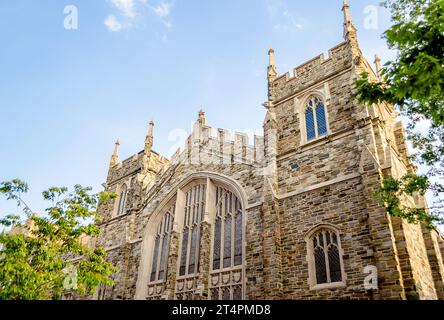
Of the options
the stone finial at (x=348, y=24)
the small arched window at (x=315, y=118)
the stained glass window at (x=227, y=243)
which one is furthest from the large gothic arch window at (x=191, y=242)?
the stone finial at (x=348, y=24)

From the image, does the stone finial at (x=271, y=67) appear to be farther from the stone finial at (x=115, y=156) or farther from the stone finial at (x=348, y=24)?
the stone finial at (x=115, y=156)

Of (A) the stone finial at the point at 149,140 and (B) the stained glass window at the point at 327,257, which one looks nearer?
(B) the stained glass window at the point at 327,257

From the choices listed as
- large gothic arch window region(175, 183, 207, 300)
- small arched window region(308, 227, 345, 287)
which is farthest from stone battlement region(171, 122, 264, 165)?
small arched window region(308, 227, 345, 287)

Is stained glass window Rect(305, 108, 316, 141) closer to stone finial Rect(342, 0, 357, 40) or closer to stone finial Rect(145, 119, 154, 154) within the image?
stone finial Rect(342, 0, 357, 40)

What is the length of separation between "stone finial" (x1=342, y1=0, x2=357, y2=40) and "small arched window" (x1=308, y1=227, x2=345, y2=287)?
9.01m

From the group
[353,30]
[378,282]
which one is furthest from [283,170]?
[353,30]

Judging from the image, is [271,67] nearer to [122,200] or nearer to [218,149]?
[218,149]

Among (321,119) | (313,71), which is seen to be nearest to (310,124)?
(321,119)

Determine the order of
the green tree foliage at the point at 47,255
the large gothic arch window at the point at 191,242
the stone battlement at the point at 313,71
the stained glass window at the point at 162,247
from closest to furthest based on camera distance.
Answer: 1. the green tree foliage at the point at 47,255
2. the stone battlement at the point at 313,71
3. the large gothic arch window at the point at 191,242
4. the stained glass window at the point at 162,247

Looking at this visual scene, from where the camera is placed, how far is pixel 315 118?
620 inches

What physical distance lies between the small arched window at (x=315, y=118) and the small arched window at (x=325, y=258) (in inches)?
177

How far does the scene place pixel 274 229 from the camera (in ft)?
44.8

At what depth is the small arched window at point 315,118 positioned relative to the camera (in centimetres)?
1524
